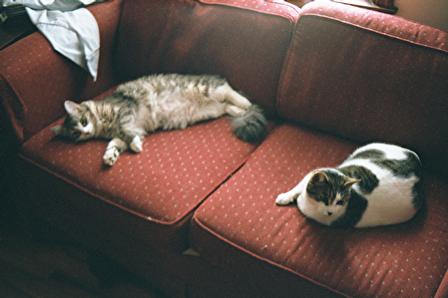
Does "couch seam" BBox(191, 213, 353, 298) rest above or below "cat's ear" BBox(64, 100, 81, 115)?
below

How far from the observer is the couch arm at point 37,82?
1.67 meters

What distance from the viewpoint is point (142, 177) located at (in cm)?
155

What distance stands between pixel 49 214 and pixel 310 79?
4.08 feet

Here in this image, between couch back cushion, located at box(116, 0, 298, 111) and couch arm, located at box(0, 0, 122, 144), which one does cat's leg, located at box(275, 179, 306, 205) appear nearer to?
couch back cushion, located at box(116, 0, 298, 111)

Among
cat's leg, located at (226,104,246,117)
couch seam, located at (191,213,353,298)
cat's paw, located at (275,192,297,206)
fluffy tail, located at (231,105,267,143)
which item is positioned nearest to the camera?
couch seam, located at (191,213,353,298)

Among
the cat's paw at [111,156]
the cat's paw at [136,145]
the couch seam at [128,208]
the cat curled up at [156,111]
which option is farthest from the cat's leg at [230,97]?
the cat's paw at [111,156]

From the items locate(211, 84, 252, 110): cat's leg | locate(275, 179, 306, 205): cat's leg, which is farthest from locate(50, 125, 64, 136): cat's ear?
locate(275, 179, 306, 205): cat's leg

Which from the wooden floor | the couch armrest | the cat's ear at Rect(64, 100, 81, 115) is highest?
the couch armrest

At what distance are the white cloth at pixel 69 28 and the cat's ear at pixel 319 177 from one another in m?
1.12

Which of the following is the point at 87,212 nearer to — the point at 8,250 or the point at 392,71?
the point at 8,250

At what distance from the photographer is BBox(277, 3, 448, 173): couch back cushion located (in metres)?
1.52

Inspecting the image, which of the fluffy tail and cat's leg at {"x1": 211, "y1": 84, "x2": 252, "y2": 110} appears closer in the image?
the fluffy tail

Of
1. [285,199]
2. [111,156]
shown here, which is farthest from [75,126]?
[285,199]

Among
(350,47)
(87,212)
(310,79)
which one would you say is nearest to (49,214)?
(87,212)
